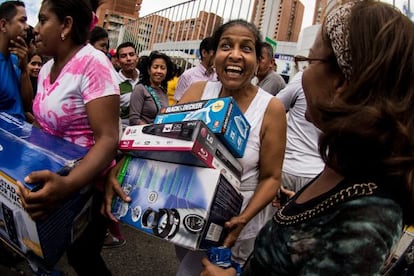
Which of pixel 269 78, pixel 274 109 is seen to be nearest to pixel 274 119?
pixel 274 109

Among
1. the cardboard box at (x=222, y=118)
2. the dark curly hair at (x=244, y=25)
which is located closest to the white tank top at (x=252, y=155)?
the cardboard box at (x=222, y=118)

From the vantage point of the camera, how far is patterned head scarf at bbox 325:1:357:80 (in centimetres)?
73

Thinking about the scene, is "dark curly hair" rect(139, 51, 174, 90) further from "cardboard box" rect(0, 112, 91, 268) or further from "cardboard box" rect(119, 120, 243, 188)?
"cardboard box" rect(119, 120, 243, 188)

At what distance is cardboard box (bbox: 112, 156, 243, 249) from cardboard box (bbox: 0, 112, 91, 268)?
21 cm

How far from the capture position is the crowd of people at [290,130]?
672 millimetres

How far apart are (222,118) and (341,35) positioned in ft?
1.55

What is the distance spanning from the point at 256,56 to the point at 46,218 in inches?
42.7

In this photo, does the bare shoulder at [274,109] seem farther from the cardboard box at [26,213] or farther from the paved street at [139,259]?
the paved street at [139,259]

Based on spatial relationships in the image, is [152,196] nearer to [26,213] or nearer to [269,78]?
[26,213]

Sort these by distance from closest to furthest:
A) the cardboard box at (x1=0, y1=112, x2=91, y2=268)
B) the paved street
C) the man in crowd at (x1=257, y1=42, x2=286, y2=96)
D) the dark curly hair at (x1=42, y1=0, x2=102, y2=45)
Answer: the cardboard box at (x1=0, y1=112, x2=91, y2=268) < the dark curly hair at (x1=42, y1=0, x2=102, y2=45) < the paved street < the man in crowd at (x1=257, y1=42, x2=286, y2=96)

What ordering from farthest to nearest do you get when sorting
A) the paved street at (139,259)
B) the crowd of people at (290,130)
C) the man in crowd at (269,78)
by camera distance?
the man in crowd at (269,78)
the paved street at (139,259)
the crowd of people at (290,130)

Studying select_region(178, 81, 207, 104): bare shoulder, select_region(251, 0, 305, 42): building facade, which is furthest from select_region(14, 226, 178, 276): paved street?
select_region(251, 0, 305, 42): building facade

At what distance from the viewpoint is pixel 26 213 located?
1.07 metres

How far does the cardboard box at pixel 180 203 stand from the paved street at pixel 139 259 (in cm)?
153
